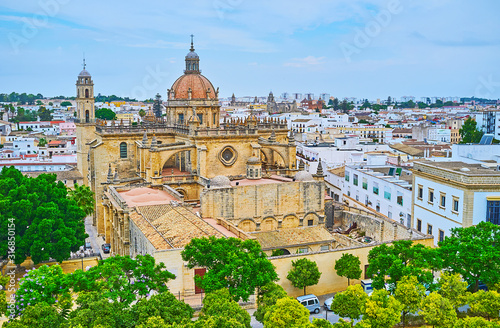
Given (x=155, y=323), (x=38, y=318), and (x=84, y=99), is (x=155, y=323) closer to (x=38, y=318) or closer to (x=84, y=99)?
(x=38, y=318)

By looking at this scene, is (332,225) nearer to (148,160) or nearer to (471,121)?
(148,160)

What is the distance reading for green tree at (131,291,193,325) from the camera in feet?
66.8

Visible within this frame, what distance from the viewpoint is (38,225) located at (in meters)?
37.0

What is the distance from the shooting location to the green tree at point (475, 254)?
86.8 ft

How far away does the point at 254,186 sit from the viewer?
4109 centimetres

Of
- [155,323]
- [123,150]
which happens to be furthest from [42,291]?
[123,150]

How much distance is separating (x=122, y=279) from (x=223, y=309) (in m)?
5.04

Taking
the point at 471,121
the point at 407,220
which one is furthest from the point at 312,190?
the point at 471,121

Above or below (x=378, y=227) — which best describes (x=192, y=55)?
above

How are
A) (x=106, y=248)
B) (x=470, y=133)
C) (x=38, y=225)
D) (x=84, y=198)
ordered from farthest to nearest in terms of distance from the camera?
1. (x=470, y=133)
2. (x=84, y=198)
3. (x=106, y=248)
4. (x=38, y=225)

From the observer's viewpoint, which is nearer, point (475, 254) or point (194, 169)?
point (475, 254)

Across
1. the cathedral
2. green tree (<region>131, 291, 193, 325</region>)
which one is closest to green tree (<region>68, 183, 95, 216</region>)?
the cathedral

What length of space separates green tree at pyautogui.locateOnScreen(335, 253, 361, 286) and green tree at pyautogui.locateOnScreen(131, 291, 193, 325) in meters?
13.2

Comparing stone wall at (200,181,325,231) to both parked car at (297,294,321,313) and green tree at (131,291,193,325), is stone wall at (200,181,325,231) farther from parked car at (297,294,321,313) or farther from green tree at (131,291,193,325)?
green tree at (131,291,193,325)
